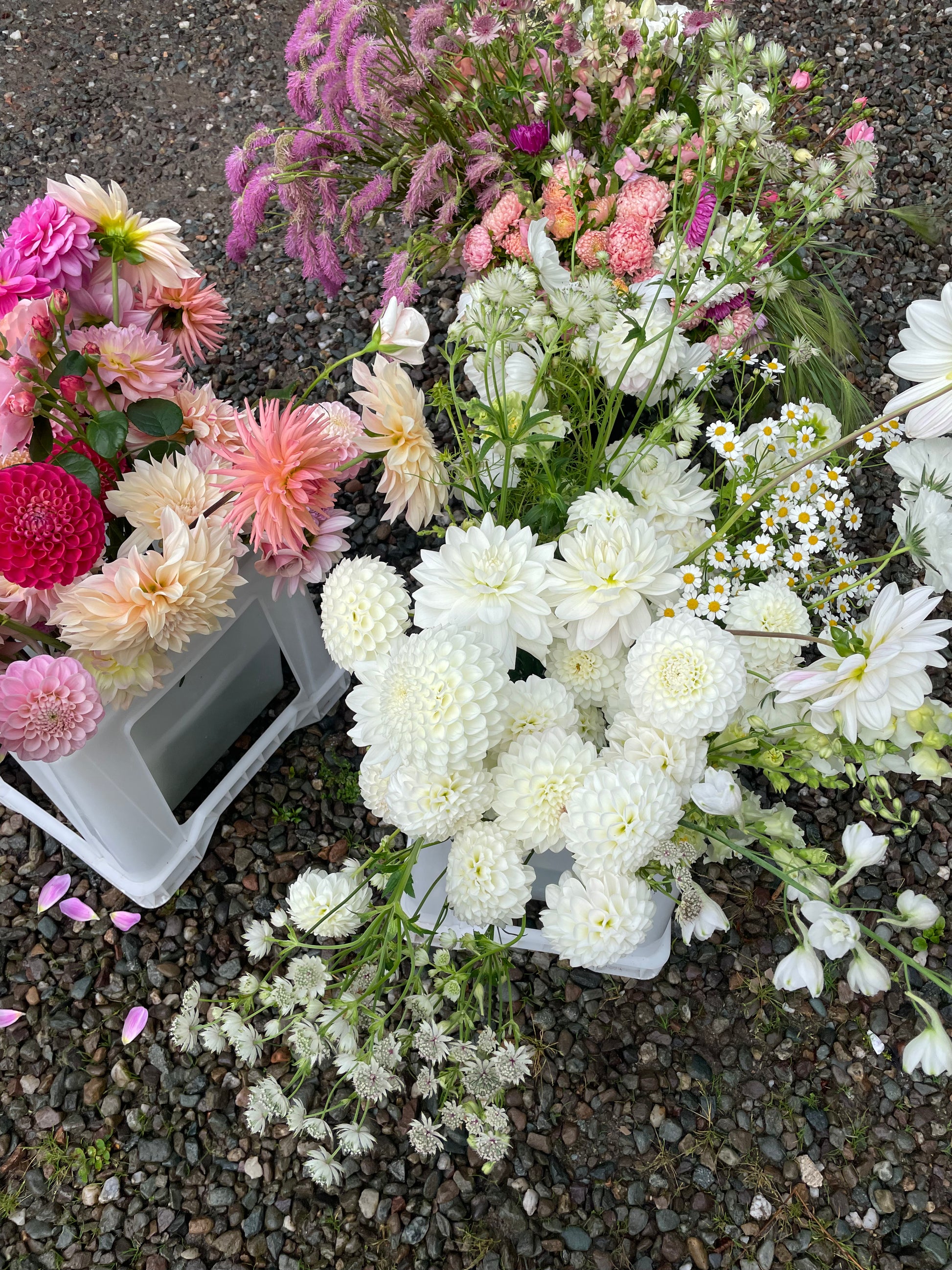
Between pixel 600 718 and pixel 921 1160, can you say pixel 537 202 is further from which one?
pixel 921 1160

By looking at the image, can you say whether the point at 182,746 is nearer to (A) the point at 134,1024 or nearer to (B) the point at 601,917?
(A) the point at 134,1024

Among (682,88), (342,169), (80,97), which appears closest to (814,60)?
(682,88)

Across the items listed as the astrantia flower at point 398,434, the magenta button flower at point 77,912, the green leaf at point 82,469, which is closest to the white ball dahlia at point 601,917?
Answer: the astrantia flower at point 398,434

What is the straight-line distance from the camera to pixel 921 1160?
4.77 ft

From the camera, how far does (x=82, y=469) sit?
1.25 meters

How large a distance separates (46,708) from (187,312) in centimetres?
73

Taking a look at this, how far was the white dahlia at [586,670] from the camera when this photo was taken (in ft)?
3.71

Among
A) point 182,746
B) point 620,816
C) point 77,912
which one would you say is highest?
point 620,816

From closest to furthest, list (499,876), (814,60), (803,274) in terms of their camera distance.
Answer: (499,876), (803,274), (814,60)

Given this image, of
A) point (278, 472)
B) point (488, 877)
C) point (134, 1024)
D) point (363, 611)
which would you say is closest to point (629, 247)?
point (278, 472)

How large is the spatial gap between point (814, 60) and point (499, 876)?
3167 millimetres

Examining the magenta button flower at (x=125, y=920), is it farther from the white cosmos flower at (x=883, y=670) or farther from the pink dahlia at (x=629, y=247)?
the pink dahlia at (x=629, y=247)

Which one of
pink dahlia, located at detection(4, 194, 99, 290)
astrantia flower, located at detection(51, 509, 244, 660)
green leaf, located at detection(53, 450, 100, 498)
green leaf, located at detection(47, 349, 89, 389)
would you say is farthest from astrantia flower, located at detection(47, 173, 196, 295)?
astrantia flower, located at detection(51, 509, 244, 660)

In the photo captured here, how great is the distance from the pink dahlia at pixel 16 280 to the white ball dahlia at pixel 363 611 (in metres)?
0.64
